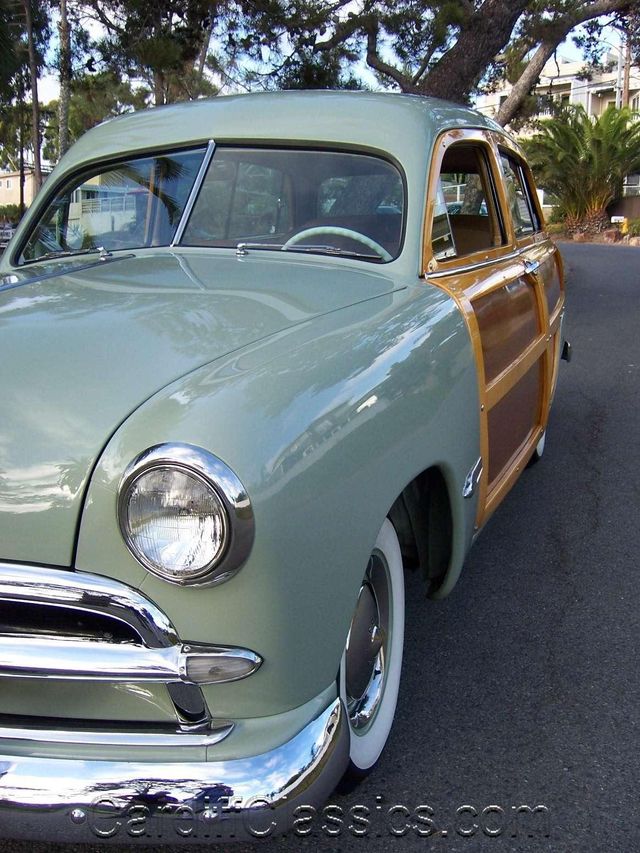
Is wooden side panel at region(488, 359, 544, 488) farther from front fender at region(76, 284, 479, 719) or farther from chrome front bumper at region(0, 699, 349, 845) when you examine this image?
chrome front bumper at region(0, 699, 349, 845)

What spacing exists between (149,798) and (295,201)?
192 centimetres

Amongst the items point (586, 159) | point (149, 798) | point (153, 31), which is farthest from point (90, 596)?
point (586, 159)

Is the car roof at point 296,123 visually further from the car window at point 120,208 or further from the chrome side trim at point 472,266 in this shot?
the chrome side trim at point 472,266

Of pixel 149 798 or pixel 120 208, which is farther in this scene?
pixel 120 208

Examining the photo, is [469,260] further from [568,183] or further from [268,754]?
[568,183]

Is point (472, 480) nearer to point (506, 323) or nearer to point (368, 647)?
point (368, 647)

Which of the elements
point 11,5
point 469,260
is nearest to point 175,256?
point 469,260

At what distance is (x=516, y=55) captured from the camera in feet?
43.7

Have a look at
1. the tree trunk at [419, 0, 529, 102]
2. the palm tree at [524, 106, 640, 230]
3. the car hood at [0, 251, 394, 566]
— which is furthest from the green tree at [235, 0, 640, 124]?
the palm tree at [524, 106, 640, 230]

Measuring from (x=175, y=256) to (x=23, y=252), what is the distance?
746 mm

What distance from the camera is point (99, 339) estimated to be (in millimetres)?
1896

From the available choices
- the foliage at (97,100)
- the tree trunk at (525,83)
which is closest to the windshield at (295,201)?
the foliage at (97,100)

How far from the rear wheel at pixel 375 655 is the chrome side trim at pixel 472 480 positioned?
29 centimetres

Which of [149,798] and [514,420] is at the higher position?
[514,420]
